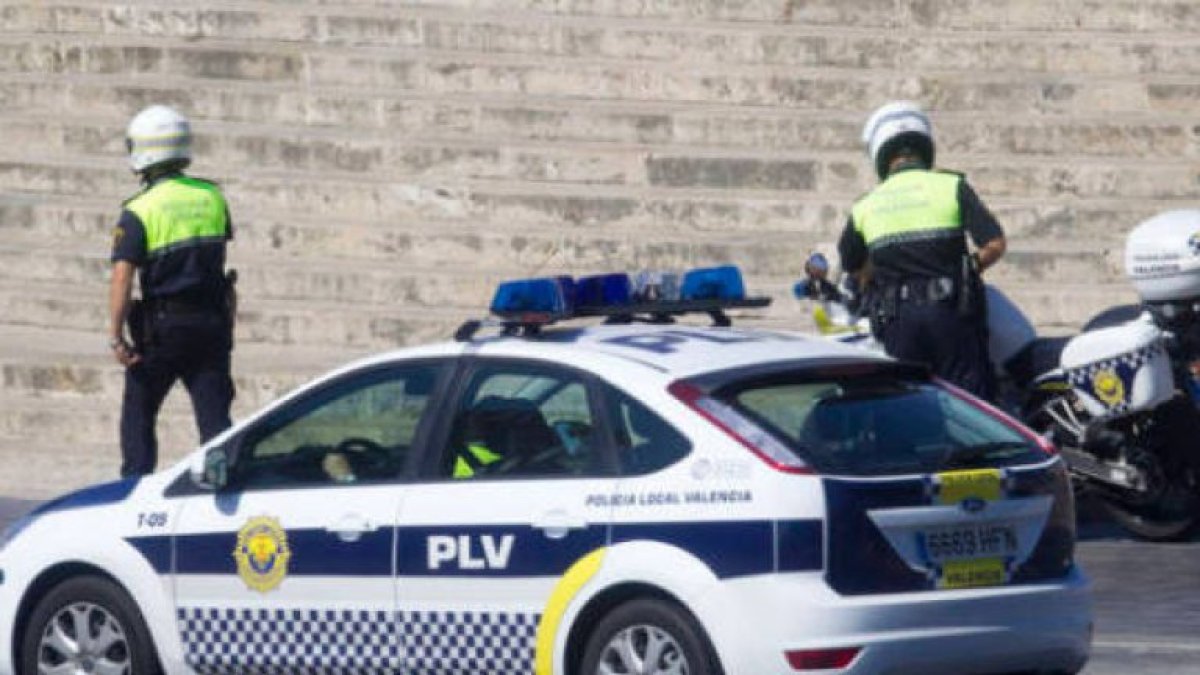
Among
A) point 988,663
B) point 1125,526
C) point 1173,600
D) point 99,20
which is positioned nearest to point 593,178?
point 99,20

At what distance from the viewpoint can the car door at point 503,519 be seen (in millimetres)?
9234

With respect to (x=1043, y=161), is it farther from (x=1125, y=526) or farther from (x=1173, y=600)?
(x=1173, y=600)

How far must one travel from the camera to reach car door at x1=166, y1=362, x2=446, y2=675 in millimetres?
9695

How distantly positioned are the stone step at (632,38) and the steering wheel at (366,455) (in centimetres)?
974

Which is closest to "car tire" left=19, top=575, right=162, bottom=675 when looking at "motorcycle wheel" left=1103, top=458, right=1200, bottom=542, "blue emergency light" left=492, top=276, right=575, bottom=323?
"blue emergency light" left=492, top=276, right=575, bottom=323

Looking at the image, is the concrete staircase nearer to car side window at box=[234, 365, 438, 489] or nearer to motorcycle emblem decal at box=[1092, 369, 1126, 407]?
motorcycle emblem decal at box=[1092, 369, 1126, 407]

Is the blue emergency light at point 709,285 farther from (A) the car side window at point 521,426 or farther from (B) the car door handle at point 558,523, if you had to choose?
(B) the car door handle at point 558,523

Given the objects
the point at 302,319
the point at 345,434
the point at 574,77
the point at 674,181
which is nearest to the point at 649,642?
the point at 345,434

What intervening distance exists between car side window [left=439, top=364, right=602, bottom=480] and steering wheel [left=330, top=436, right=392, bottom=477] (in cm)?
23

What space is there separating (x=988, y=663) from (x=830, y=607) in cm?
61

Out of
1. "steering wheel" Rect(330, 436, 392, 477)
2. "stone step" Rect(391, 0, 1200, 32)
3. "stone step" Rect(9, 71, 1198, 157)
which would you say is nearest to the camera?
"steering wheel" Rect(330, 436, 392, 477)

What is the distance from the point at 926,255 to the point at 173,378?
10.6 feet

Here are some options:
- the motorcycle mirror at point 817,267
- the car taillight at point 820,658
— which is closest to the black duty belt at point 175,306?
the motorcycle mirror at point 817,267

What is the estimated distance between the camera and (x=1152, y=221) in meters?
14.0
